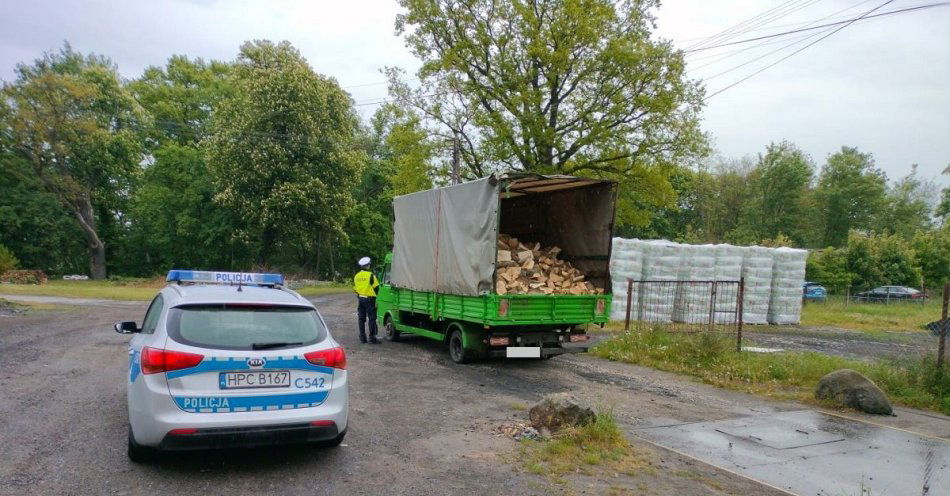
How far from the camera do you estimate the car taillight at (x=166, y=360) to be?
4.17 meters

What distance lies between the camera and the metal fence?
35.7ft

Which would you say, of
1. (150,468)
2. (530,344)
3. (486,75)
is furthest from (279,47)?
(150,468)

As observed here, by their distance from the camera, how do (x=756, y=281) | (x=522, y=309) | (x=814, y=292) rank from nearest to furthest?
(x=522, y=309) < (x=756, y=281) < (x=814, y=292)

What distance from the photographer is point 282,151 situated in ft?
99.2

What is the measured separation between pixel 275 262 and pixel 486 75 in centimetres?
2425

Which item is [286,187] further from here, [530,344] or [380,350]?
[530,344]

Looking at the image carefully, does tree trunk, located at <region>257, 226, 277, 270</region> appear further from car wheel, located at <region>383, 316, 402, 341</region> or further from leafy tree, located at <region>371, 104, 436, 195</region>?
car wheel, located at <region>383, 316, 402, 341</region>

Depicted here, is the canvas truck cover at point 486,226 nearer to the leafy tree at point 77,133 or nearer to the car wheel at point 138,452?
the car wheel at point 138,452

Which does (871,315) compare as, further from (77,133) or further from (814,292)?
(77,133)

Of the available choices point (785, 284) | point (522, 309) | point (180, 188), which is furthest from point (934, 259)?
point (180, 188)

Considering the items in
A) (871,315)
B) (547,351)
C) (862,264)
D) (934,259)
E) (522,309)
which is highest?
(934,259)

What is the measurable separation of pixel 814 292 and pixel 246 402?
101 ft

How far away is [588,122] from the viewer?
21578mm

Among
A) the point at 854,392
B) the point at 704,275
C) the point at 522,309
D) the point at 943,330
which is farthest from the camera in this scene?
the point at 704,275
